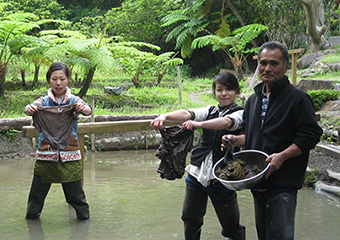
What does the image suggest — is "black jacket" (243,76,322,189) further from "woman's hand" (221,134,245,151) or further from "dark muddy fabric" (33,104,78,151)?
"dark muddy fabric" (33,104,78,151)

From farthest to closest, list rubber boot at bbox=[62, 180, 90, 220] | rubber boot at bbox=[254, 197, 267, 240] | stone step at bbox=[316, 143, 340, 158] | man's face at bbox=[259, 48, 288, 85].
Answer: stone step at bbox=[316, 143, 340, 158] → rubber boot at bbox=[62, 180, 90, 220] → rubber boot at bbox=[254, 197, 267, 240] → man's face at bbox=[259, 48, 288, 85]

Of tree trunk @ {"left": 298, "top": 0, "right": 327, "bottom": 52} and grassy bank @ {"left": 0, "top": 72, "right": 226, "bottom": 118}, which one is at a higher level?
tree trunk @ {"left": 298, "top": 0, "right": 327, "bottom": 52}

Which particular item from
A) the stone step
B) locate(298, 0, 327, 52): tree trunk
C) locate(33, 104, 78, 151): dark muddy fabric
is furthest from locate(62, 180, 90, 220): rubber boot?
locate(298, 0, 327, 52): tree trunk

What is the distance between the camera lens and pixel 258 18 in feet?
63.0

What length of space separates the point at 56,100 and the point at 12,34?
731 cm

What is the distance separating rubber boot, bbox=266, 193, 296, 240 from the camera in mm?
2855

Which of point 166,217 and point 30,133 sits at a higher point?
point 30,133

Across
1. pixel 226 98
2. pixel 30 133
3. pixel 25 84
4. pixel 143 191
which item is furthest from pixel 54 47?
pixel 226 98

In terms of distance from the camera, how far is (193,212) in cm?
344

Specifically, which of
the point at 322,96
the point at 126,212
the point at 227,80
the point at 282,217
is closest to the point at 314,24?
the point at 322,96

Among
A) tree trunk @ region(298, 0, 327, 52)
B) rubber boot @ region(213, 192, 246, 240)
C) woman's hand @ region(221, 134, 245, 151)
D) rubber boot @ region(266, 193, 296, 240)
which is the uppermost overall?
tree trunk @ region(298, 0, 327, 52)

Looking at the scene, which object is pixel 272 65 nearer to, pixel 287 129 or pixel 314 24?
pixel 287 129

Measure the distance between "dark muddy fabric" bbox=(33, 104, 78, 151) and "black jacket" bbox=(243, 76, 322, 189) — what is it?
1.95 metres

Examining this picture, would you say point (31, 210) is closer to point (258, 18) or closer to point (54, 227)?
point (54, 227)
